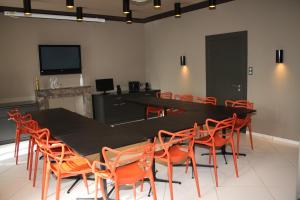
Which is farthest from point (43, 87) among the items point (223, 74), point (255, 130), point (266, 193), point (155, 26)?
point (266, 193)

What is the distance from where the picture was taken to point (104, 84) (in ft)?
24.2

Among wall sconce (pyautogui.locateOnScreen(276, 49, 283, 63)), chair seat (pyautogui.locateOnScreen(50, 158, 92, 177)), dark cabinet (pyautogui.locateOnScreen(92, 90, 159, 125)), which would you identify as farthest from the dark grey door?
chair seat (pyautogui.locateOnScreen(50, 158, 92, 177))

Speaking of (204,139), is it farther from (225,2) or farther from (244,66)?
(225,2)

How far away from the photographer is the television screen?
23.8 ft

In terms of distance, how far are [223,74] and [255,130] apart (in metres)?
1.39

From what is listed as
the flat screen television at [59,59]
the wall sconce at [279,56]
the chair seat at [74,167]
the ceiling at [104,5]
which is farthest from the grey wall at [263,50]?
the chair seat at [74,167]

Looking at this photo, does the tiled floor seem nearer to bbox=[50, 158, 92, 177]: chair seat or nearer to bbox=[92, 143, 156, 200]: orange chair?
bbox=[50, 158, 92, 177]: chair seat

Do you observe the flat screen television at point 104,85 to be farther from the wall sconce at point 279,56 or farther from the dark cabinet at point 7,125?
the wall sconce at point 279,56

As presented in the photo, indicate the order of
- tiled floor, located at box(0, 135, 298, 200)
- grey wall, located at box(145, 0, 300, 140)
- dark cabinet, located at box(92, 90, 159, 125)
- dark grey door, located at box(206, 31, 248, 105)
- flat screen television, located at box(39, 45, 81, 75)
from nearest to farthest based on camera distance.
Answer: tiled floor, located at box(0, 135, 298, 200), grey wall, located at box(145, 0, 300, 140), dark grey door, located at box(206, 31, 248, 105), flat screen television, located at box(39, 45, 81, 75), dark cabinet, located at box(92, 90, 159, 125)

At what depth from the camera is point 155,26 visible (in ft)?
25.6

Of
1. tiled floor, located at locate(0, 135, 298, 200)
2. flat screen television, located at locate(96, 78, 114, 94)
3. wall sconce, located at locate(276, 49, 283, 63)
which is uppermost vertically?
wall sconce, located at locate(276, 49, 283, 63)

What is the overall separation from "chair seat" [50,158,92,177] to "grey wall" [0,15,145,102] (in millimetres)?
4035

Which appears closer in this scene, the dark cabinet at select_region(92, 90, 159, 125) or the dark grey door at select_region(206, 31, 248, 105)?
the dark grey door at select_region(206, 31, 248, 105)

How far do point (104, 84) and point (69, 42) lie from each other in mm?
1406
